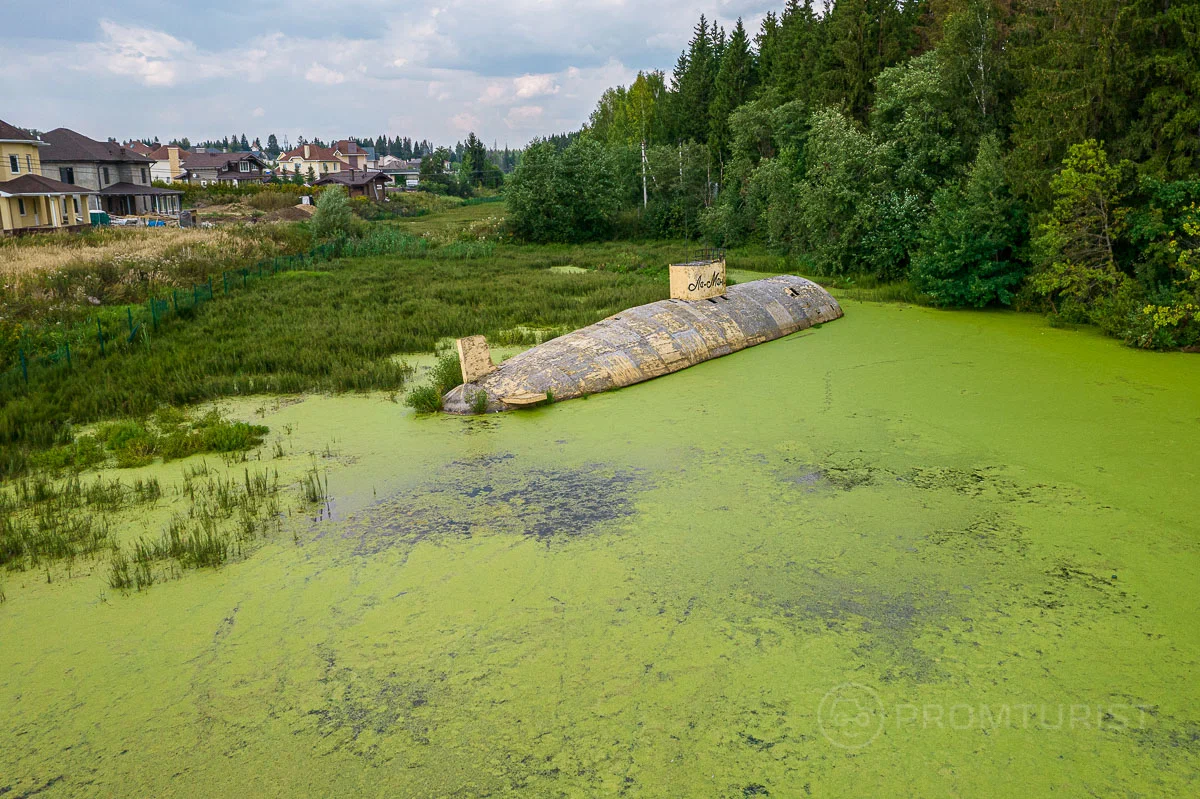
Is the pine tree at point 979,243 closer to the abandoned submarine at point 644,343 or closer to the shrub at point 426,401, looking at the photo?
the abandoned submarine at point 644,343

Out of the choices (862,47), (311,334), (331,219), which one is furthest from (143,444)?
(862,47)

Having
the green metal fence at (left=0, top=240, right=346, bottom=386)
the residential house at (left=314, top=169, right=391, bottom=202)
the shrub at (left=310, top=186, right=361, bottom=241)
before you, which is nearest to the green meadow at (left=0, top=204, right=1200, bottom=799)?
the green metal fence at (left=0, top=240, right=346, bottom=386)

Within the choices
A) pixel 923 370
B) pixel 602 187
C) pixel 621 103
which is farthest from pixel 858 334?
pixel 621 103

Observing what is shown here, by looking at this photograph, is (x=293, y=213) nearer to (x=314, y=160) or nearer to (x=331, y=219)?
(x=331, y=219)

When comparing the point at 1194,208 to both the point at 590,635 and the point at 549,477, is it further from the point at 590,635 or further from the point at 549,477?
the point at 590,635

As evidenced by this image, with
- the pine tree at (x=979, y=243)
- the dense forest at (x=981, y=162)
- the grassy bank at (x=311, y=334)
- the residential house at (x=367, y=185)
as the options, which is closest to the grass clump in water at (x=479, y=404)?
the grassy bank at (x=311, y=334)

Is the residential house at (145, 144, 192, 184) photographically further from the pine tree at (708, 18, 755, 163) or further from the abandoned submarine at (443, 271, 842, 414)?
the abandoned submarine at (443, 271, 842, 414)

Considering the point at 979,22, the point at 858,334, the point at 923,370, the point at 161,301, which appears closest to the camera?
the point at 923,370

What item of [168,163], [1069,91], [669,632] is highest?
[168,163]
